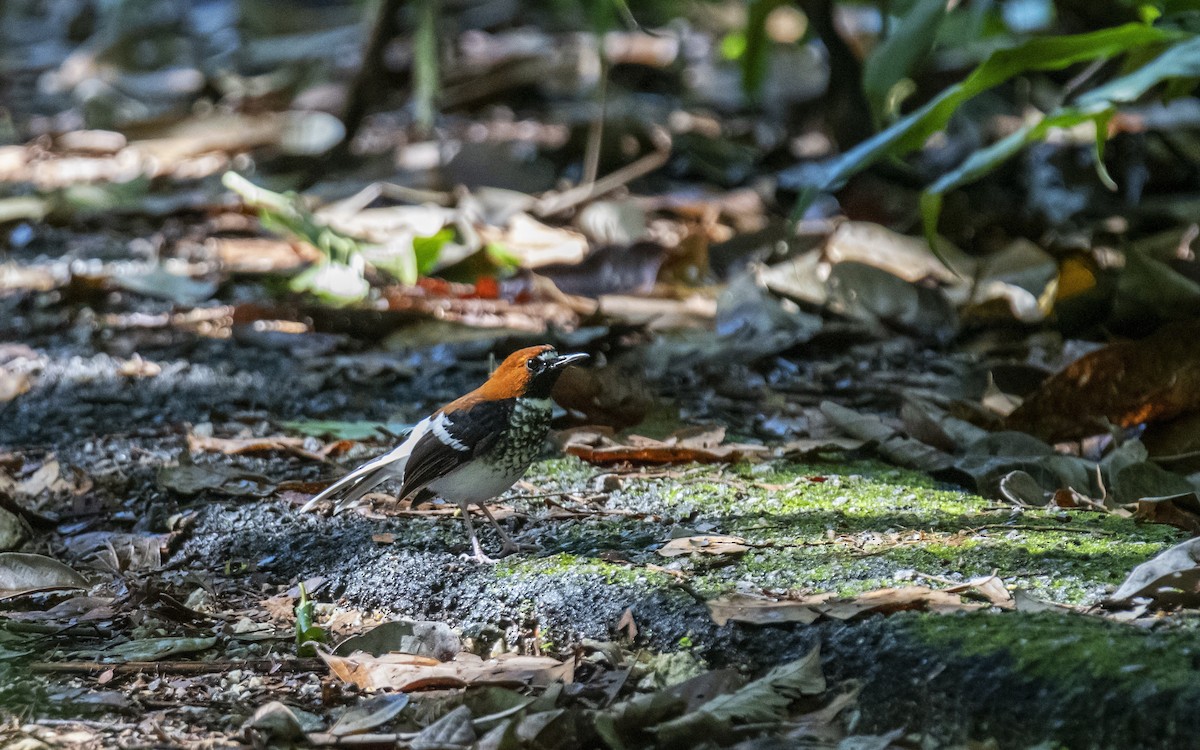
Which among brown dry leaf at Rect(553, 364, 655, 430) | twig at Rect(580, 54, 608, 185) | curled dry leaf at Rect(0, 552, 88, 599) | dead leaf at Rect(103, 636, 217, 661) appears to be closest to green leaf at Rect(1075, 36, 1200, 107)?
brown dry leaf at Rect(553, 364, 655, 430)

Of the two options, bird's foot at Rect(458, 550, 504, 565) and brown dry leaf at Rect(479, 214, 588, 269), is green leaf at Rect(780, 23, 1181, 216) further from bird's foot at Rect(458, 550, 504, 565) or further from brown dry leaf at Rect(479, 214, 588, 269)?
bird's foot at Rect(458, 550, 504, 565)

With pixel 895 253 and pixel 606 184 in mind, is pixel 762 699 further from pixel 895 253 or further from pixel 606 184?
pixel 606 184

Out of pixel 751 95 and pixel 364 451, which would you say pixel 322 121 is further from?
pixel 364 451

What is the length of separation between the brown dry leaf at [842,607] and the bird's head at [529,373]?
2.83 ft

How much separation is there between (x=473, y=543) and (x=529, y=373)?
43 cm

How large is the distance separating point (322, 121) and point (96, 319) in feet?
9.74

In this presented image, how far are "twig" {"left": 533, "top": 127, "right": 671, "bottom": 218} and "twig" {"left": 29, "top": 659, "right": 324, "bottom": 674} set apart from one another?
12.7 ft

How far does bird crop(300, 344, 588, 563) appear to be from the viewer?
8.89 ft

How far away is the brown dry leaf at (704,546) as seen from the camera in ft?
8.14

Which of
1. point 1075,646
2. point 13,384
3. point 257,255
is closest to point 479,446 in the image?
Result: point 1075,646

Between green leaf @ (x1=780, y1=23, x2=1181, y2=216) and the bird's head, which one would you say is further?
green leaf @ (x1=780, y1=23, x2=1181, y2=216)

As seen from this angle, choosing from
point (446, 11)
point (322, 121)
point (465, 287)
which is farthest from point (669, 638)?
point (446, 11)

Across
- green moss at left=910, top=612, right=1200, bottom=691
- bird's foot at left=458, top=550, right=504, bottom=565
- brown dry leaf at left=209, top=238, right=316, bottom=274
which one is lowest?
brown dry leaf at left=209, top=238, right=316, bottom=274

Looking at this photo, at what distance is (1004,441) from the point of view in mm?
3209
